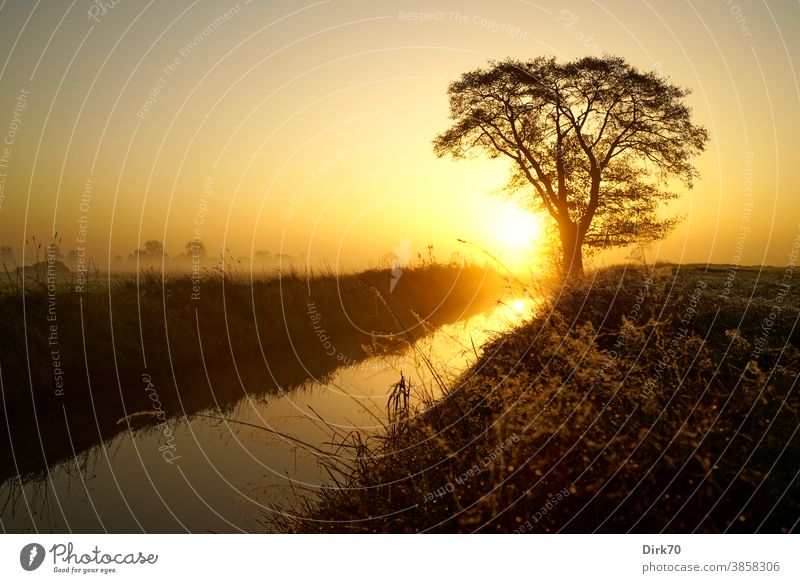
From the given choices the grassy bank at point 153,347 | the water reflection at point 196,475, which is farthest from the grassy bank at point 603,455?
the grassy bank at point 153,347

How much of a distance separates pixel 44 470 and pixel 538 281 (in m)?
9.64

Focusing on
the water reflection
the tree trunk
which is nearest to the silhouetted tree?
the tree trunk

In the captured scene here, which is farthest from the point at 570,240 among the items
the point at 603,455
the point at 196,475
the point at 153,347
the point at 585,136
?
the point at 603,455

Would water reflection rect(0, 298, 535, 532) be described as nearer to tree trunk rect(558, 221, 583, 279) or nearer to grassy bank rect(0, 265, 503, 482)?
grassy bank rect(0, 265, 503, 482)

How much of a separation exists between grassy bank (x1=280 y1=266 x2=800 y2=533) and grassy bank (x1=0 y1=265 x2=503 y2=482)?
3.56m

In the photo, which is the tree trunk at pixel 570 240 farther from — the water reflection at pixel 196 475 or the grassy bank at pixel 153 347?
the water reflection at pixel 196 475

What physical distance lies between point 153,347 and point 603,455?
586 inches

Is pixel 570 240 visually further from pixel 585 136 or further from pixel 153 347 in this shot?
pixel 153 347

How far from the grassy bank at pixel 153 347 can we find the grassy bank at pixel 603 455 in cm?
356

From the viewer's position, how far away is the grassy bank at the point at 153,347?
13555 mm

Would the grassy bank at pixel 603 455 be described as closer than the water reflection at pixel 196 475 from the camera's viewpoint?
Yes

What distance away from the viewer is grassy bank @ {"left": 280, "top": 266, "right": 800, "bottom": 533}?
5.29 metres

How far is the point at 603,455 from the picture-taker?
5734mm

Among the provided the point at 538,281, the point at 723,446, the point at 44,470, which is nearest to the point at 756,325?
the point at 538,281
